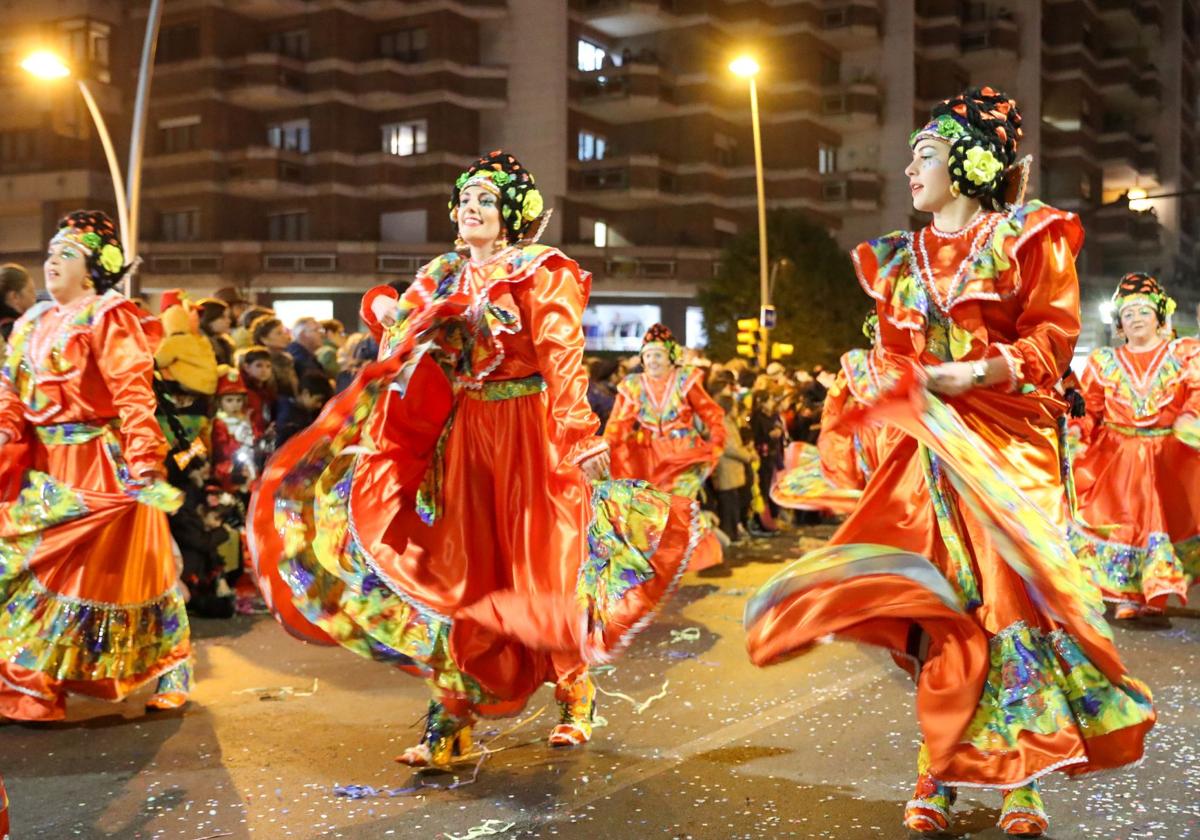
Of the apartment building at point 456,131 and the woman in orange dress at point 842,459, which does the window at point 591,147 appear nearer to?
the apartment building at point 456,131

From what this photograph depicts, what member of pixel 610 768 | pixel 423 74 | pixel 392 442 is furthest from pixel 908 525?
pixel 423 74

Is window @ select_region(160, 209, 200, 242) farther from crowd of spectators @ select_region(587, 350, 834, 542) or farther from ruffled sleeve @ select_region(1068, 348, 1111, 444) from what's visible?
ruffled sleeve @ select_region(1068, 348, 1111, 444)

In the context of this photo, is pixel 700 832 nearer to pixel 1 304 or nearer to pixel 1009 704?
pixel 1009 704

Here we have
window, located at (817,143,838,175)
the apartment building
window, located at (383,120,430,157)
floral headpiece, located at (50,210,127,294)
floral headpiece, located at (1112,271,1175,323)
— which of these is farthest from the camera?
window, located at (817,143,838,175)

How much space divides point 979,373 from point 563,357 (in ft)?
5.16

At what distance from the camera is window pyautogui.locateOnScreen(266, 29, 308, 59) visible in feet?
147

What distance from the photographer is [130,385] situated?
5.62m

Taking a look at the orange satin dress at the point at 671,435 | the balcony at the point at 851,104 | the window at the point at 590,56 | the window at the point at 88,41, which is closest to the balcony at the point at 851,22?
the balcony at the point at 851,104

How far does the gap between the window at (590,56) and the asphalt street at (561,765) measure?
41755mm

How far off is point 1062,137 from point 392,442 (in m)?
59.8

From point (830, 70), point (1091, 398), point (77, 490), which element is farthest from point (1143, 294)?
point (830, 70)

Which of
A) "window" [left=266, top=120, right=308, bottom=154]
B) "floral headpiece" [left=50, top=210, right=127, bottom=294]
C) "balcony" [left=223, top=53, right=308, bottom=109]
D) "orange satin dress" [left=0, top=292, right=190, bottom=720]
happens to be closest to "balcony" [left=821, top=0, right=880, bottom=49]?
"balcony" [left=223, top=53, right=308, bottom=109]

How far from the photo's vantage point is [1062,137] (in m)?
59.2

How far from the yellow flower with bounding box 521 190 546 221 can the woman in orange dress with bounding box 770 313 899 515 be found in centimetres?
138
